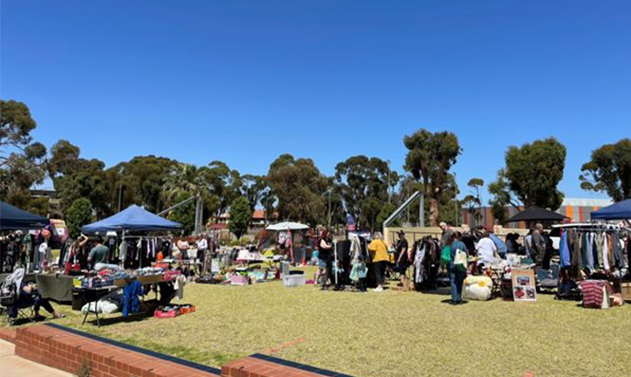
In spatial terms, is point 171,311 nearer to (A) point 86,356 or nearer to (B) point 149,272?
(B) point 149,272

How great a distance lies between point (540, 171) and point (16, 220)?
36.7 m

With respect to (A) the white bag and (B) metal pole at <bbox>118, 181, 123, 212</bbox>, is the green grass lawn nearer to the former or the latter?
(A) the white bag

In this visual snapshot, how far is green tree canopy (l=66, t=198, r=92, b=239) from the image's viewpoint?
38.8 metres

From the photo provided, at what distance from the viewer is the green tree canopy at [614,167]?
121ft

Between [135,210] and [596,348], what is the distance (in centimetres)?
1391

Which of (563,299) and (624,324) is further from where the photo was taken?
(563,299)

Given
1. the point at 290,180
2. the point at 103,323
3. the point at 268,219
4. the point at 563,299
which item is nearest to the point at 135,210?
the point at 103,323

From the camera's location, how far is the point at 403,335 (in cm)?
641

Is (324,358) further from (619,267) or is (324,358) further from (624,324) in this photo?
(619,267)

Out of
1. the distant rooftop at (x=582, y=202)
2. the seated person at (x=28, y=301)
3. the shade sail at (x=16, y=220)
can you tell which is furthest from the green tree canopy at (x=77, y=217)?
the distant rooftop at (x=582, y=202)

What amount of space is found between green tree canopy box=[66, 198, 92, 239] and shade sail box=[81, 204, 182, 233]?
27544 millimetres

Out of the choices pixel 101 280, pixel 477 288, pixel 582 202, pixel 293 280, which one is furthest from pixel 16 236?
pixel 582 202

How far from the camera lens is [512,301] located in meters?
9.62

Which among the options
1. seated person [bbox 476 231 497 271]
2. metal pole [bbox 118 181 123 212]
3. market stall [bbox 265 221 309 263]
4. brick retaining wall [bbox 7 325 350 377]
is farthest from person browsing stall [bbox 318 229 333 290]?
metal pole [bbox 118 181 123 212]
